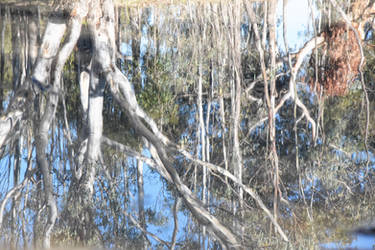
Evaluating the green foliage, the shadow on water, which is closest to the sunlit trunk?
the shadow on water

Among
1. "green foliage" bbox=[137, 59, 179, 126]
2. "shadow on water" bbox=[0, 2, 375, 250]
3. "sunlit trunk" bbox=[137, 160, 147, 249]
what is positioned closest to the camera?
"shadow on water" bbox=[0, 2, 375, 250]

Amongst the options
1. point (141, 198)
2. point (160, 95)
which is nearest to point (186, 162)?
point (141, 198)

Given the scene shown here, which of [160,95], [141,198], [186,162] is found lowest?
[141,198]

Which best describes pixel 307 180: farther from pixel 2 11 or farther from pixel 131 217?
pixel 2 11

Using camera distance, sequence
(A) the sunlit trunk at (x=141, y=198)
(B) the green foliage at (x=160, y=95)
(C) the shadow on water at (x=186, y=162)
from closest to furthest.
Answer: (C) the shadow on water at (x=186, y=162)
(A) the sunlit trunk at (x=141, y=198)
(B) the green foliage at (x=160, y=95)

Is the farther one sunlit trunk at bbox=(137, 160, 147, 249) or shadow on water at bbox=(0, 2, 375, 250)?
sunlit trunk at bbox=(137, 160, 147, 249)

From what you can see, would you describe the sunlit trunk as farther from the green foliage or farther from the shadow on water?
the green foliage

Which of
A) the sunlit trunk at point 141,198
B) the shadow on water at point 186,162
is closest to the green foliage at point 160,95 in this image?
the shadow on water at point 186,162

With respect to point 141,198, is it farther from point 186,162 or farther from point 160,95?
point 160,95

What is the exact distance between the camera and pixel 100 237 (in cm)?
341

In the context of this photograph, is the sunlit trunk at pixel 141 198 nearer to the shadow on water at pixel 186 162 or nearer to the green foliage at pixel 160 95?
the shadow on water at pixel 186 162

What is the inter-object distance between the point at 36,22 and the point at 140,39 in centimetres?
195

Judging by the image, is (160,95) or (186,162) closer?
(186,162)

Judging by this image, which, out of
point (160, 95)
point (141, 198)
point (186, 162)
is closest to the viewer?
point (141, 198)
